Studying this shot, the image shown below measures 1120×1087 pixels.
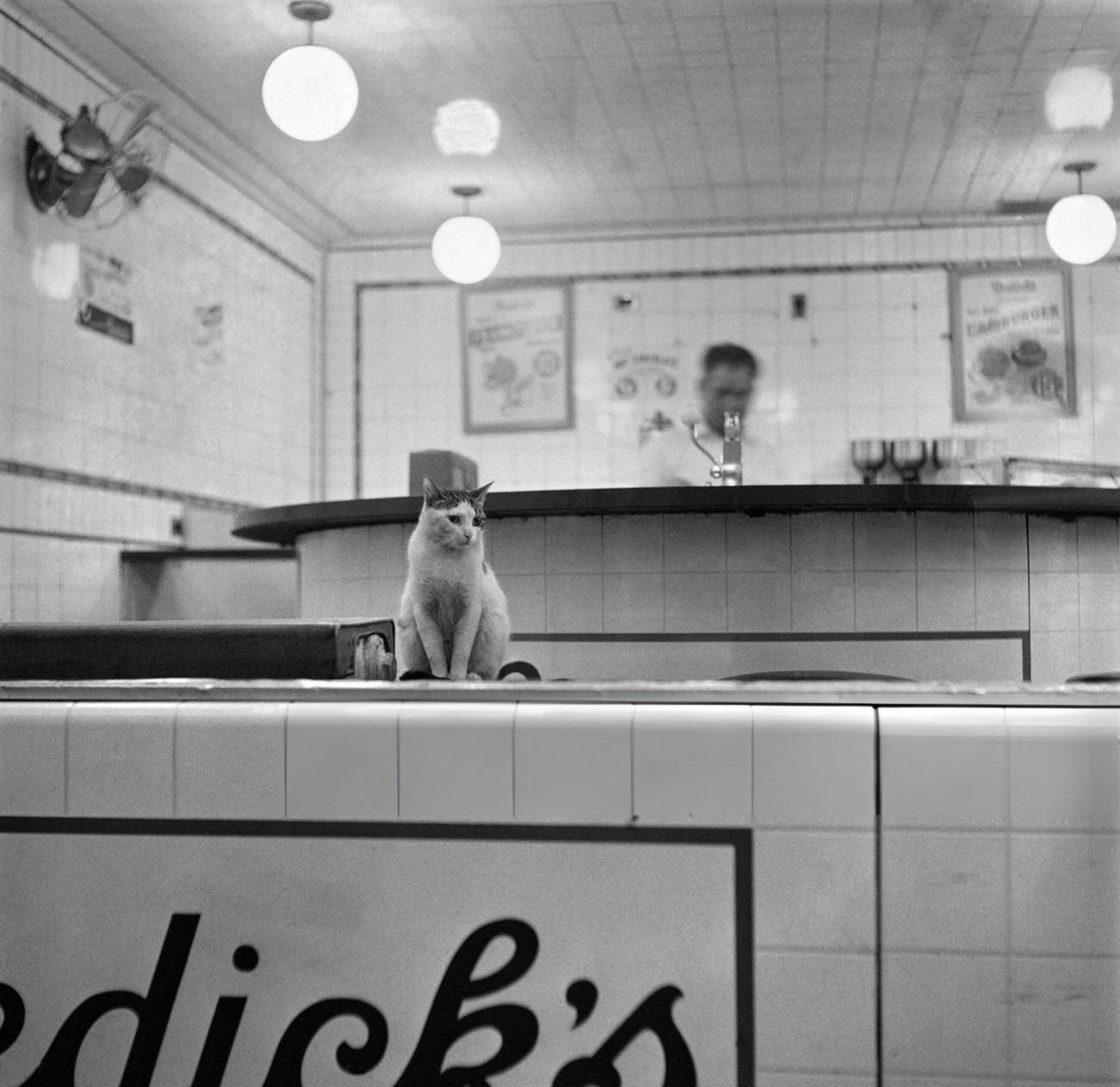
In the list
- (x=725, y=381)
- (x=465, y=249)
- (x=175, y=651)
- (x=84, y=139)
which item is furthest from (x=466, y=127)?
(x=175, y=651)

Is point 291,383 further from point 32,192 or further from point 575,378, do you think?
point 32,192

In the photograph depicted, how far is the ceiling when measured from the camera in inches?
197

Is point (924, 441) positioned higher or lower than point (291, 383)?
lower

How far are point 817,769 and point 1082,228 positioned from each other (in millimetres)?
5276

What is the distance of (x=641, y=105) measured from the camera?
5875 millimetres

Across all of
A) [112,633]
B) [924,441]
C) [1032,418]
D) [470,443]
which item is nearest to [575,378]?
[470,443]

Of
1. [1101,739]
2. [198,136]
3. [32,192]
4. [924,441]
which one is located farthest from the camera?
[924,441]

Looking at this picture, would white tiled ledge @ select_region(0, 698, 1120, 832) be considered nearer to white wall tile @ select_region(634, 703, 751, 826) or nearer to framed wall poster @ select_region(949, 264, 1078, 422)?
white wall tile @ select_region(634, 703, 751, 826)

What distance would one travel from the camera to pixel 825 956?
1099 millimetres

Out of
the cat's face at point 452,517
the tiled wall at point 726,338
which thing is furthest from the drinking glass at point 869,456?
the cat's face at point 452,517

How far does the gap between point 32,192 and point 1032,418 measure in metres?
5.40

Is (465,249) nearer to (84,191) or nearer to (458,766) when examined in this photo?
(84,191)

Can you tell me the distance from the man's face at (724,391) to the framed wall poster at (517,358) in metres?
0.84

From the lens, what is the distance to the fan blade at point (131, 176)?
516 cm
